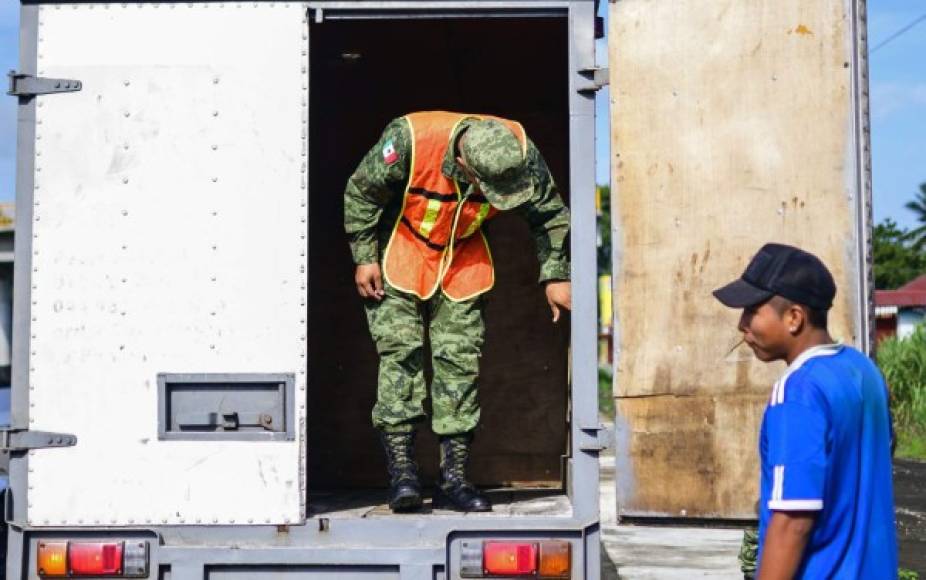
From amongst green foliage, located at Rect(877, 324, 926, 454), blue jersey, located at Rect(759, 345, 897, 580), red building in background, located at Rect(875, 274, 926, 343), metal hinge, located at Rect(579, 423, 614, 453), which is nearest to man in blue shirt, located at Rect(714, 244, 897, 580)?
blue jersey, located at Rect(759, 345, 897, 580)

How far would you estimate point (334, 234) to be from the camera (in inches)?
261

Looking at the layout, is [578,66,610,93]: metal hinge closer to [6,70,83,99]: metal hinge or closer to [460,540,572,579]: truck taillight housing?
[460,540,572,579]: truck taillight housing

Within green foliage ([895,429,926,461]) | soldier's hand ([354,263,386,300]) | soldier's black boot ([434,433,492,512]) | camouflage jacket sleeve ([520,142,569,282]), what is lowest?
green foliage ([895,429,926,461])

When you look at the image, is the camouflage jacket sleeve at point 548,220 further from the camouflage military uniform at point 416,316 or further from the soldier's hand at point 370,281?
the soldier's hand at point 370,281

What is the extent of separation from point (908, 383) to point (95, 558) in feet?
51.1

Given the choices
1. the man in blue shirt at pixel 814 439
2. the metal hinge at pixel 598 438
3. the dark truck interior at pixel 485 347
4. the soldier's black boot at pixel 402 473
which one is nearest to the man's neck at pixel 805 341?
the man in blue shirt at pixel 814 439

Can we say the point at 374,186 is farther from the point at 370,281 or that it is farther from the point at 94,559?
the point at 94,559

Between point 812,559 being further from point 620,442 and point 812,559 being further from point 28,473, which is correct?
point 28,473

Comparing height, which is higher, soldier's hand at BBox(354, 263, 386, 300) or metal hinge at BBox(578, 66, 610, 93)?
metal hinge at BBox(578, 66, 610, 93)

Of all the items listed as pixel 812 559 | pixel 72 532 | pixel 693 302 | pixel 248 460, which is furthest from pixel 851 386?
pixel 72 532

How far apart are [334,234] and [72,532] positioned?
2546mm

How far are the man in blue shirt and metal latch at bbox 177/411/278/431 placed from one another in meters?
1.78

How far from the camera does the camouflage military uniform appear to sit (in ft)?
16.4

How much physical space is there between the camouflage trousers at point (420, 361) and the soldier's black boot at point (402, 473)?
1.6 inches
